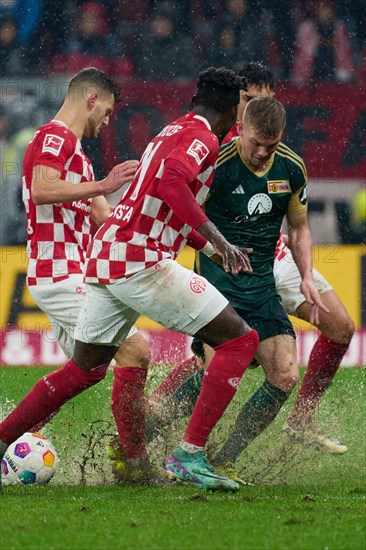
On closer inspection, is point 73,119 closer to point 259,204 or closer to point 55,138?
point 55,138

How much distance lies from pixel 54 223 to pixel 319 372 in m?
1.81

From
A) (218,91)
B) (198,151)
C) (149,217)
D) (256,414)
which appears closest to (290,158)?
(218,91)

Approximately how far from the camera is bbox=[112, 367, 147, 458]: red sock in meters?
5.25

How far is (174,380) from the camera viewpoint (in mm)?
6035

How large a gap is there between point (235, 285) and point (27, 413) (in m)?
1.30

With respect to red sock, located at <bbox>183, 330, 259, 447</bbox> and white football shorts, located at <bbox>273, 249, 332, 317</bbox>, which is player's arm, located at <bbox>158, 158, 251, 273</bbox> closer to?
red sock, located at <bbox>183, 330, 259, 447</bbox>

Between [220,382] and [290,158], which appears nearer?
[220,382]

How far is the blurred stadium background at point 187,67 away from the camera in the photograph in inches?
479

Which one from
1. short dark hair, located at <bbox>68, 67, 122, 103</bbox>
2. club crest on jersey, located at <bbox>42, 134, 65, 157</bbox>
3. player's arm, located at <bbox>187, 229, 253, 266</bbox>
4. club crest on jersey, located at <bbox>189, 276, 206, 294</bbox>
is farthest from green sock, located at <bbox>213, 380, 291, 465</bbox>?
short dark hair, located at <bbox>68, 67, 122, 103</bbox>

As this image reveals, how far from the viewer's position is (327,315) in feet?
20.5

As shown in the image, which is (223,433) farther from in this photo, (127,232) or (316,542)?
(316,542)

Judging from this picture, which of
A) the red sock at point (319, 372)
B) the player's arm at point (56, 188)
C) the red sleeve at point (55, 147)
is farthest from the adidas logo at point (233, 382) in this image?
the red sock at point (319, 372)

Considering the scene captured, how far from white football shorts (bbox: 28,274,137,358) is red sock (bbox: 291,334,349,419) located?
4.39 feet

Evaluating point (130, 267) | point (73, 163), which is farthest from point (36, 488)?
point (73, 163)
